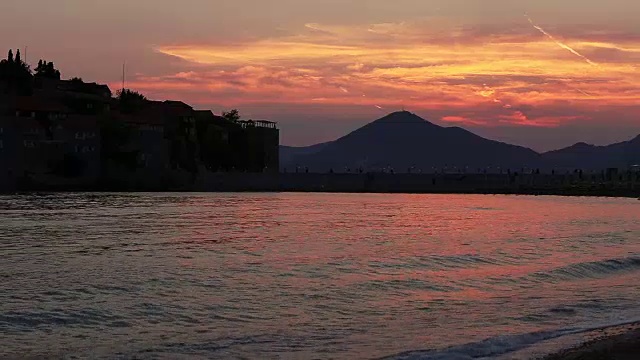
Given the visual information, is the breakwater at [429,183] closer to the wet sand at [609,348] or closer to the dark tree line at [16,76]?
the dark tree line at [16,76]

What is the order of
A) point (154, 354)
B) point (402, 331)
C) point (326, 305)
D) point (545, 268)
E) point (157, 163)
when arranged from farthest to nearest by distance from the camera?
point (157, 163)
point (545, 268)
point (326, 305)
point (402, 331)
point (154, 354)

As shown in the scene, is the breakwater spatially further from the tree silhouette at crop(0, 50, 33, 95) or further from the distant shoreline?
the tree silhouette at crop(0, 50, 33, 95)

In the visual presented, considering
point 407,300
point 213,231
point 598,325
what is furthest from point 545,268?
point 213,231

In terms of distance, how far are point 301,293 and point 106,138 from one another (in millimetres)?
117971

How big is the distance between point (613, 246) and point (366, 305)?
998 inches

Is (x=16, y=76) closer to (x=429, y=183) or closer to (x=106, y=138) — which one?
(x=106, y=138)

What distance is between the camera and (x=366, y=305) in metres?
21.1

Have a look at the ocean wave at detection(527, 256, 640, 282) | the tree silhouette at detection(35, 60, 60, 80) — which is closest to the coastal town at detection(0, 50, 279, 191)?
the tree silhouette at detection(35, 60, 60, 80)

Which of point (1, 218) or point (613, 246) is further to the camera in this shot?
point (1, 218)

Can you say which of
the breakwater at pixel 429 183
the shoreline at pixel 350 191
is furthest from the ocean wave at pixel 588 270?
the breakwater at pixel 429 183

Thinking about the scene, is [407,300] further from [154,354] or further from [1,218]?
[1,218]

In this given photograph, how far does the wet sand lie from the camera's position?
1435 cm

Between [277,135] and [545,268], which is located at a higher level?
[277,135]

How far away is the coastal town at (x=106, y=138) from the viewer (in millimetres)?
127562
